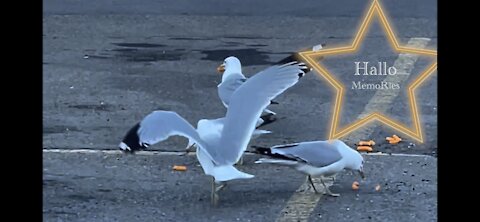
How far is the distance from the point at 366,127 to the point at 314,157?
133 cm

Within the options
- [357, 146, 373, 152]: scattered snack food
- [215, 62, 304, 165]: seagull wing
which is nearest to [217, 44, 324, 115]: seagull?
[215, 62, 304, 165]: seagull wing

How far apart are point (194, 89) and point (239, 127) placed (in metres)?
2.58

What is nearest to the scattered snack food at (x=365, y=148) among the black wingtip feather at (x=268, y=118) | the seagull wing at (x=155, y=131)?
the black wingtip feather at (x=268, y=118)

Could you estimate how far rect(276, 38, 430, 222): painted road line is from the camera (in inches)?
199

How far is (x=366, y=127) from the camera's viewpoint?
6434 mm

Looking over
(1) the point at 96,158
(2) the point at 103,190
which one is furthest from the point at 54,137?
(2) the point at 103,190

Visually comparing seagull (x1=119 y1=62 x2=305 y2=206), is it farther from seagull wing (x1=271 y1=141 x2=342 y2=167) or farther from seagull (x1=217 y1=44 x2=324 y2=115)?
seagull (x1=217 y1=44 x2=324 y2=115)

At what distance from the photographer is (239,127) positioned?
16.3ft

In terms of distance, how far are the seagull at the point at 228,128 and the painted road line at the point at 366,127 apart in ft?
0.93

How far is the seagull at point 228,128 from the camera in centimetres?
482

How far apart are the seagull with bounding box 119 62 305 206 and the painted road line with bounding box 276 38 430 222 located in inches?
11.2

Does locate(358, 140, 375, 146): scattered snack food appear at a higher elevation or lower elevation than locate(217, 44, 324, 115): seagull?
lower

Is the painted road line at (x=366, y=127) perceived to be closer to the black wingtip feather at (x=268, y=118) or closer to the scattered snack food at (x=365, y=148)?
the scattered snack food at (x=365, y=148)
